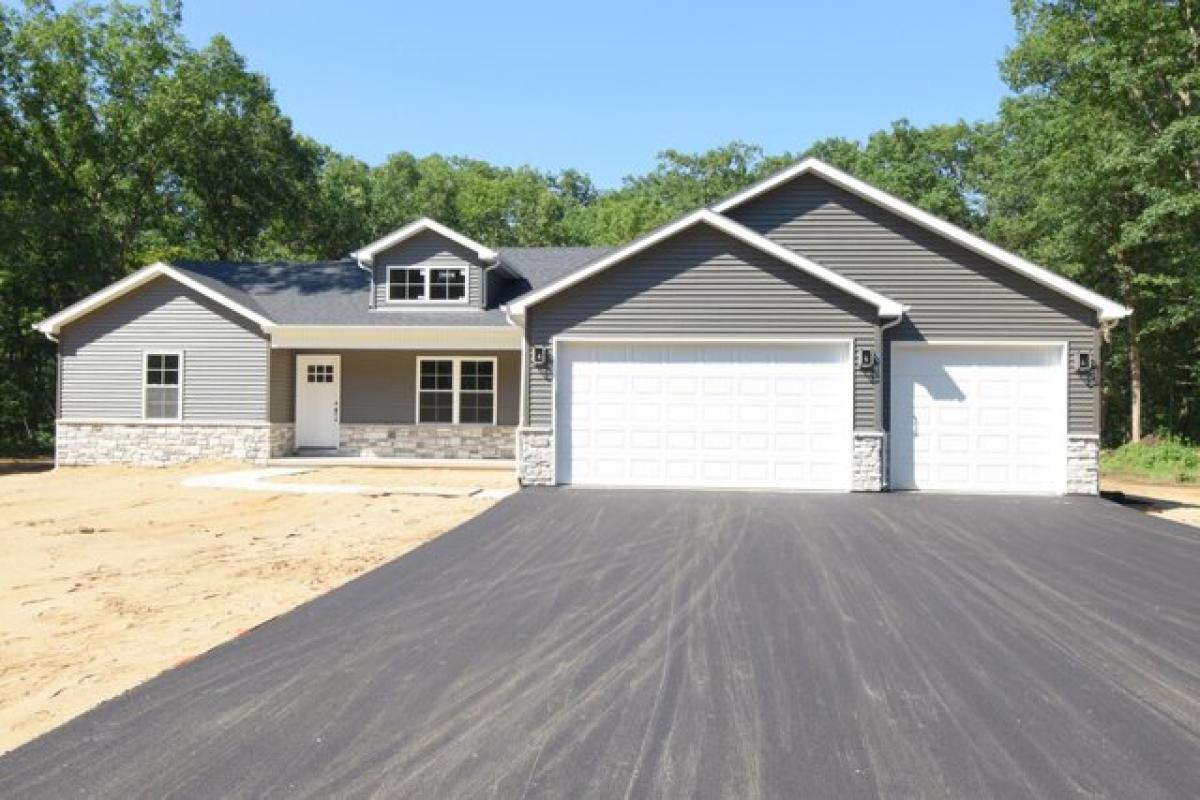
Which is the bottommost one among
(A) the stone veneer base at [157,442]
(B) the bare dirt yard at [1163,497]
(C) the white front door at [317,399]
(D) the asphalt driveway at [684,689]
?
(B) the bare dirt yard at [1163,497]

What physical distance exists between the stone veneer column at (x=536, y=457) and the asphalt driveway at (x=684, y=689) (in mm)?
5297

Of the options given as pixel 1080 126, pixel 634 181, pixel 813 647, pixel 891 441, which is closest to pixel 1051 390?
pixel 891 441

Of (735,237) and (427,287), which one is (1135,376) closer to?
(735,237)

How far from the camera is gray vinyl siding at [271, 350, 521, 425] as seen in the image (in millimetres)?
18172

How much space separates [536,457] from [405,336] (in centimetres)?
577

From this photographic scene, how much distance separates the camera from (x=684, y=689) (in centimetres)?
435

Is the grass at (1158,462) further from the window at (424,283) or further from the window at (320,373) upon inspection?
the window at (320,373)

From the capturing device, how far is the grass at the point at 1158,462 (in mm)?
19000

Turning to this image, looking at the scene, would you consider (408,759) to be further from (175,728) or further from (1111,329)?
(1111,329)

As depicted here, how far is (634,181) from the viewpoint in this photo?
5450 cm

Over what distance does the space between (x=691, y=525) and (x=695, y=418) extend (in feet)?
11.7

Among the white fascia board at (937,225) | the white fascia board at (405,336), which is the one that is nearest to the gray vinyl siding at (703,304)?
the white fascia board at (937,225)

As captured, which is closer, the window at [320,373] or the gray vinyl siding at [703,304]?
the gray vinyl siding at [703,304]

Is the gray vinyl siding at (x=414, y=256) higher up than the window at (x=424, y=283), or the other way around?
the gray vinyl siding at (x=414, y=256)
